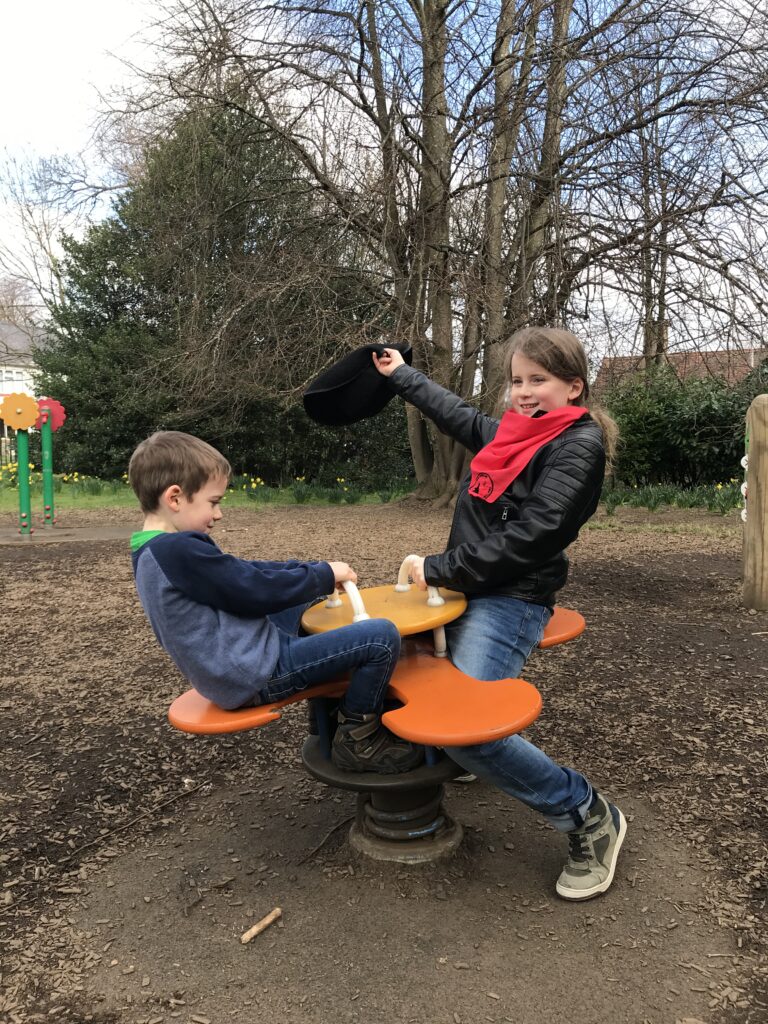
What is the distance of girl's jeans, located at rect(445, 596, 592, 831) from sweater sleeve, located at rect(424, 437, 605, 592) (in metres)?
0.11

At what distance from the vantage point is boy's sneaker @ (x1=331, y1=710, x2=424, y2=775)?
2.09 meters

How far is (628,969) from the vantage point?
188 cm

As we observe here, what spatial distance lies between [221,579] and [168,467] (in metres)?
0.32

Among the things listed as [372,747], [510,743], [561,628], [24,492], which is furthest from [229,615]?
[24,492]

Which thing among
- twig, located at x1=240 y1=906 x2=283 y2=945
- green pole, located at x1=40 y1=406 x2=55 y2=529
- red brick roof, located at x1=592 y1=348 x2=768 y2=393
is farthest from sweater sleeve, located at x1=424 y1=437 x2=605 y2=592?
green pole, located at x1=40 y1=406 x2=55 y2=529

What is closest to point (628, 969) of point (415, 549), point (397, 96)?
point (415, 549)

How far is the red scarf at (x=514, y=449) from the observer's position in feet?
7.33

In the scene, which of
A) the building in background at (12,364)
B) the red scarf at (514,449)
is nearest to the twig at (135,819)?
the red scarf at (514,449)

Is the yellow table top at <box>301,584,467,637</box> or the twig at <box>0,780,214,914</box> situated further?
the twig at <box>0,780,214,914</box>

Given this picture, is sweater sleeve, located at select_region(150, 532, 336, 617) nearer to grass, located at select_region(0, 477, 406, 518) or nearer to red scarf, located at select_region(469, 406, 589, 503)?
red scarf, located at select_region(469, 406, 589, 503)

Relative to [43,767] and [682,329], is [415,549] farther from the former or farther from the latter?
[43,767]

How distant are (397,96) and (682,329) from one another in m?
3.52

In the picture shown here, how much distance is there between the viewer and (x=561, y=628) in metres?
2.44

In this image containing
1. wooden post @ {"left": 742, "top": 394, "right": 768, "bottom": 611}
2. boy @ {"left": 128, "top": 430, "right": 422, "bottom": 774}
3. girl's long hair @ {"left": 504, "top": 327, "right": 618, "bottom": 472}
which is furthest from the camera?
wooden post @ {"left": 742, "top": 394, "right": 768, "bottom": 611}
